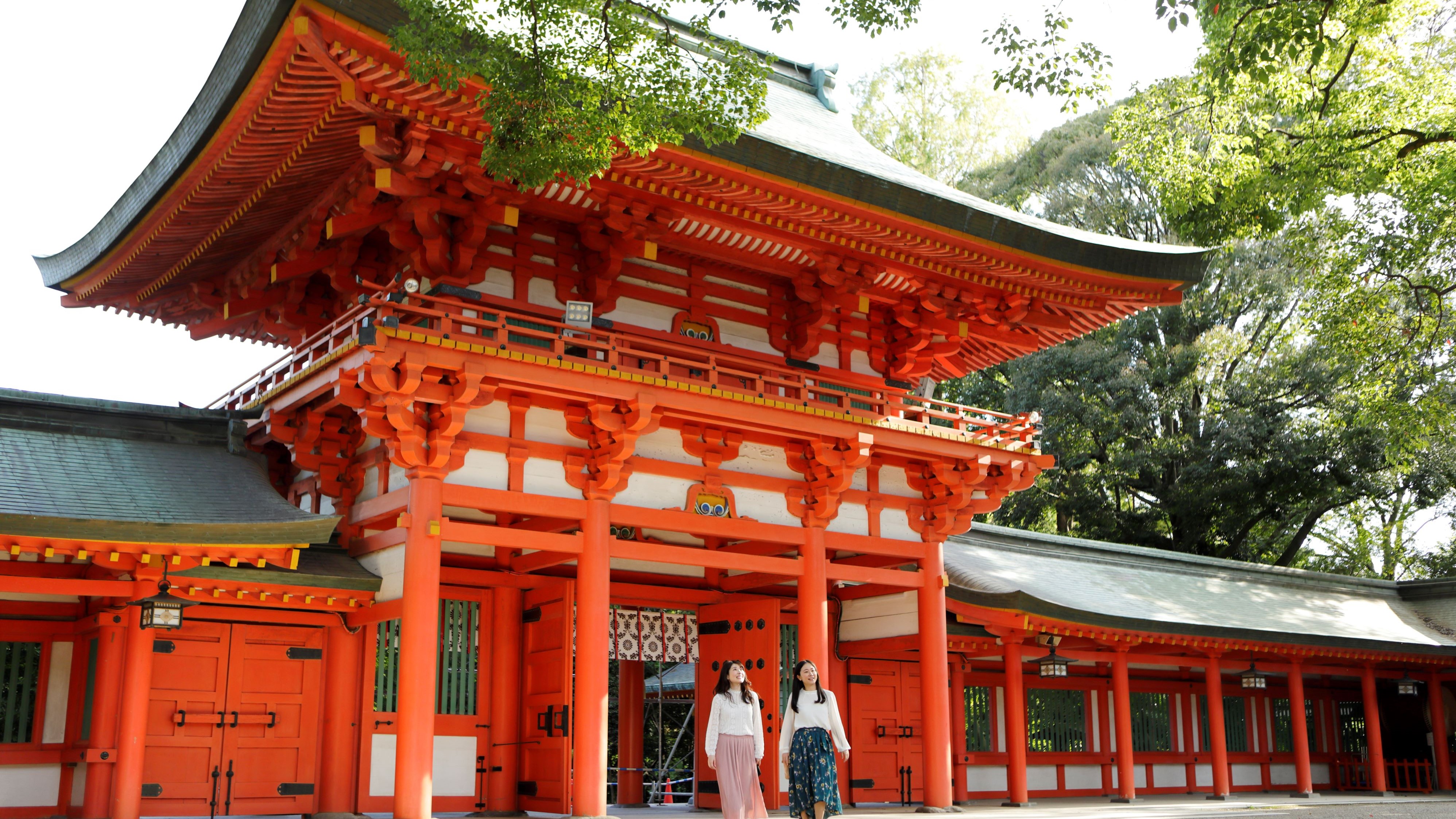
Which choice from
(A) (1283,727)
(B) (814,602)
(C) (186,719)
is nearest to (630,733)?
(B) (814,602)

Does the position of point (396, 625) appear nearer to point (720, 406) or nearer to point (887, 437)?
point (720, 406)

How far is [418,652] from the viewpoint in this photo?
389 inches

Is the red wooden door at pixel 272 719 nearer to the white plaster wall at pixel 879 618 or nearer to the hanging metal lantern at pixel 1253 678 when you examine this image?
the white plaster wall at pixel 879 618

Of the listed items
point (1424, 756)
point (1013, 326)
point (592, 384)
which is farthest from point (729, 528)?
point (1424, 756)

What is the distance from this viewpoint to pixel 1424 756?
67.3ft

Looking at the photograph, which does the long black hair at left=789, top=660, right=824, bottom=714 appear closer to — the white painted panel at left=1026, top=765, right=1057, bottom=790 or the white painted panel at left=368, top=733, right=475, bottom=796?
the white painted panel at left=368, top=733, right=475, bottom=796

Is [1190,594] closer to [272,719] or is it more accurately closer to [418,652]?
[418,652]

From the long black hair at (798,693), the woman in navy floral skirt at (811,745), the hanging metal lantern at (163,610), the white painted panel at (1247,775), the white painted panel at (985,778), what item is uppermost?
the hanging metal lantern at (163,610)

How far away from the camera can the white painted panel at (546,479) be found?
11.0m

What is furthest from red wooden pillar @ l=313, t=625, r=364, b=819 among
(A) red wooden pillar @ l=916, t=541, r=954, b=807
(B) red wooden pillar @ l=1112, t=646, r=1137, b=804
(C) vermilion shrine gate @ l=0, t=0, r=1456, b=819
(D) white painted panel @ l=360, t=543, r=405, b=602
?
(B) red wooden pillar @ l=1112, t=646, r=1137, b=804

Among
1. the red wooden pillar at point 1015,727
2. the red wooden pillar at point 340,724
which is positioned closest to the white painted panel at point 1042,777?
the red wooden pillar at point 1015,727

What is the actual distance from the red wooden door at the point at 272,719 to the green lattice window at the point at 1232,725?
45.9ft

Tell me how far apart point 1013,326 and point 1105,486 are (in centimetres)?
1497

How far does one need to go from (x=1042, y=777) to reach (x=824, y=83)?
1057cm
